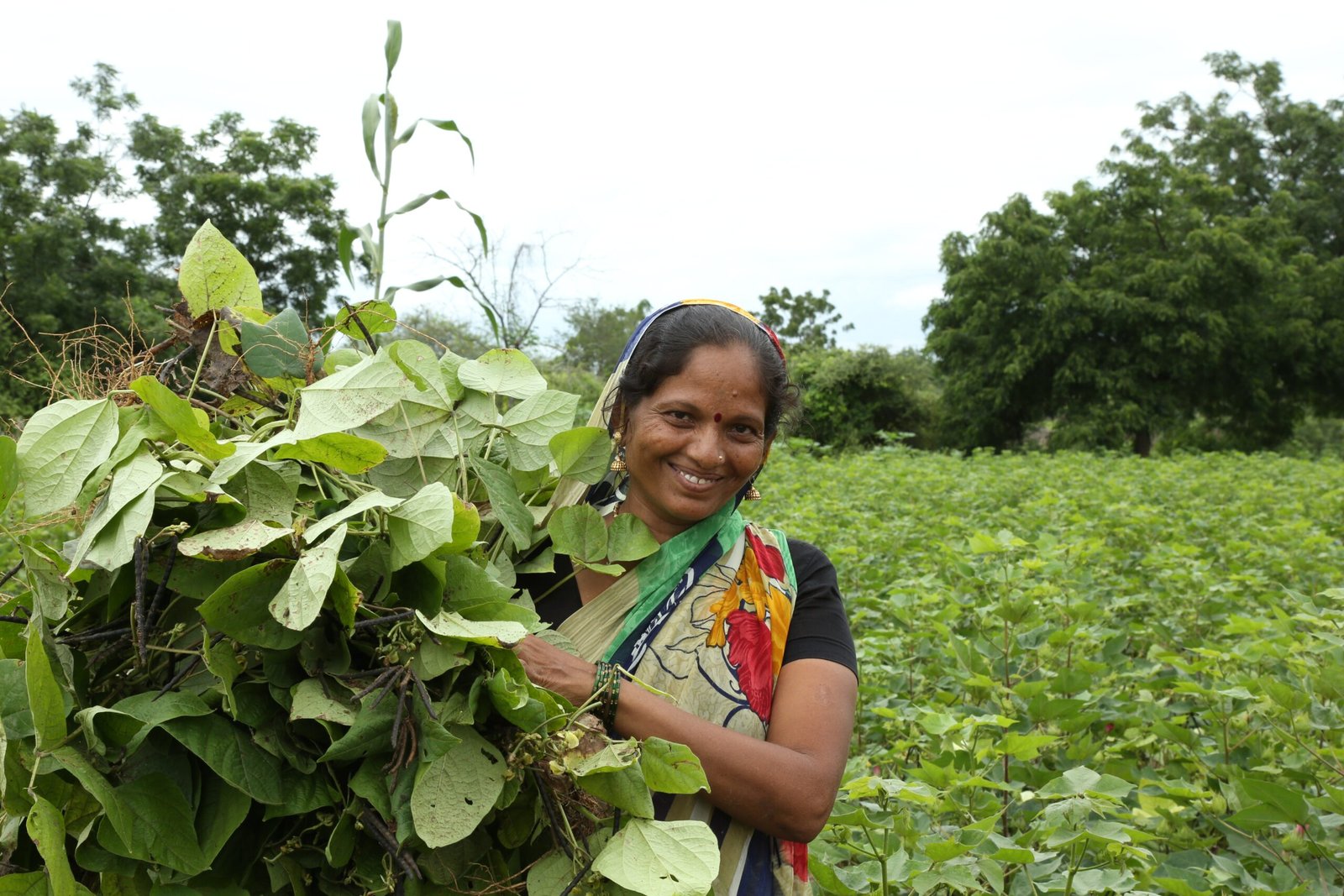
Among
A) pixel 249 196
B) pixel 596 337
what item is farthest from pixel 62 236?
pixel 596 337

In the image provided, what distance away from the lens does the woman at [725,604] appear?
1.29m

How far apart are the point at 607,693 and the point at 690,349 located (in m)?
0.52

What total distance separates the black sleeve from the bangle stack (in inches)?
13.7

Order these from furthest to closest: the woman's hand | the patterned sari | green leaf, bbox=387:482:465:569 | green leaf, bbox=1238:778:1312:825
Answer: green leaf, bbox=1238:778:1312:825, the patterned sari, the woman's hand, green leaf, bbox=387:482:465:569

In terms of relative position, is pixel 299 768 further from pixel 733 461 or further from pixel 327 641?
pixel 733 461

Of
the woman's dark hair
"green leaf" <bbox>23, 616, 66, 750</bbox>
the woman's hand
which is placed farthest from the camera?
the woman's dark hair

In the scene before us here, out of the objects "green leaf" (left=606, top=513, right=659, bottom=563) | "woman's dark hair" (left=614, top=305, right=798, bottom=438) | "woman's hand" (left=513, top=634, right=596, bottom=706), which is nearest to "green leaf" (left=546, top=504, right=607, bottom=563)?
"green leaf" (left=606, top=513, right=659, bottom=563)

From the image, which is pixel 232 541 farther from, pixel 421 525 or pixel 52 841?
pixel 52 841

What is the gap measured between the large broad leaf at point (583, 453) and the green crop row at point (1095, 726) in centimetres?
62

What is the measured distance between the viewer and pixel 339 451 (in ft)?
3.23

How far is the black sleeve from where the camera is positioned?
1430 millimetres

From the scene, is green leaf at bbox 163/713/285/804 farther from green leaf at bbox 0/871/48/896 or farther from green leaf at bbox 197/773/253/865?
green leaf at bbox 0/871/48/896

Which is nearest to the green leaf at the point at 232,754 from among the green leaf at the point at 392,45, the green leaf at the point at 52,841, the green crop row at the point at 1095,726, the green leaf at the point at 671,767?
the green leaf at the point at 52,841

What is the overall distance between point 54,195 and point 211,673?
84.7 ft
